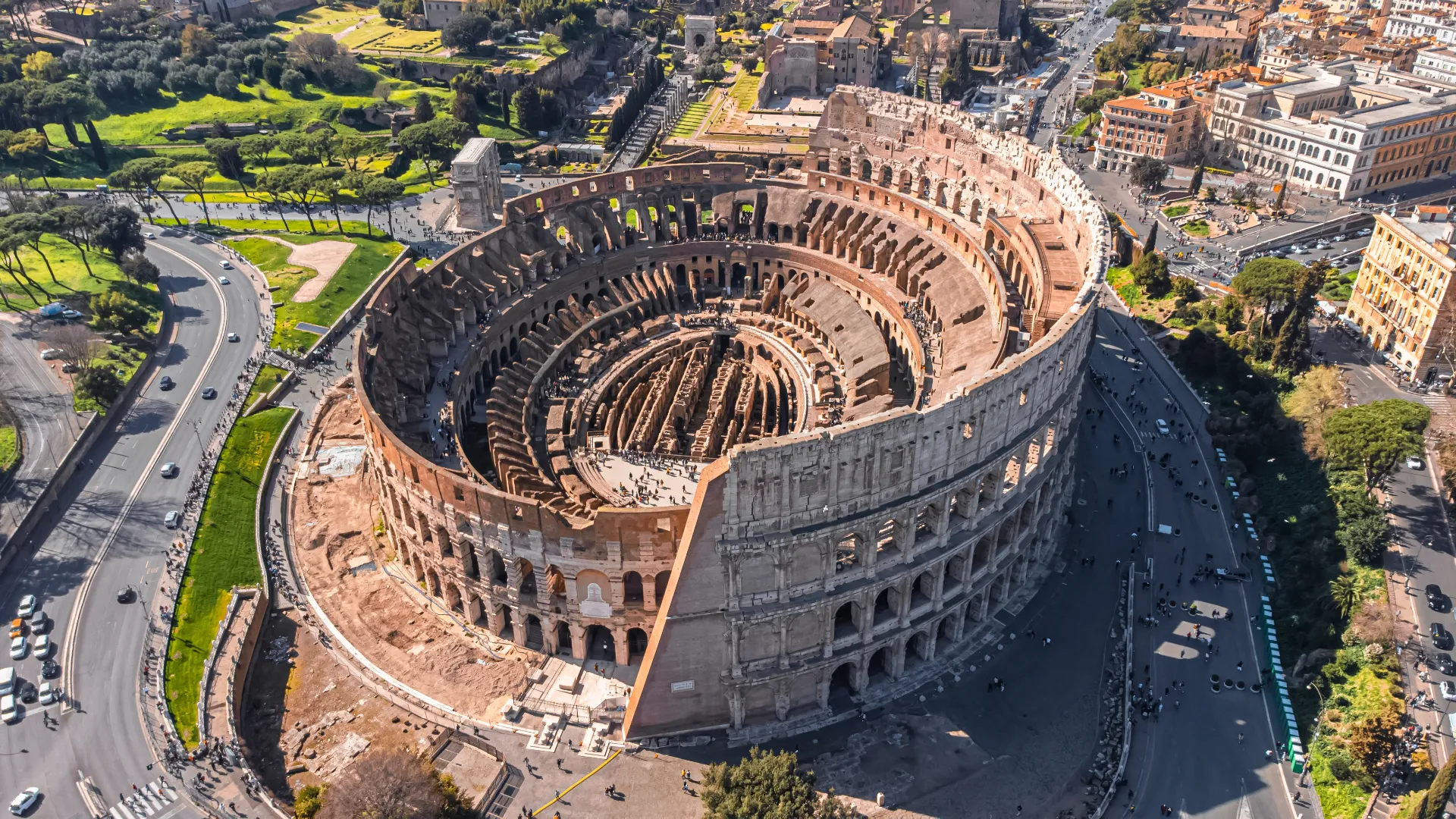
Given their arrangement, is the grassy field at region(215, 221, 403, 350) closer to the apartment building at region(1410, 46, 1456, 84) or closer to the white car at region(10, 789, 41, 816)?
the white car at region(10, 789, 41, 816)

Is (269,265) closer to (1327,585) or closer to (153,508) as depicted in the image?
(153,508)

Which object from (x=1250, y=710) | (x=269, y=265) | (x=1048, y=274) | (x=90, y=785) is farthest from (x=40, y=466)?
(x=1250, y=710)

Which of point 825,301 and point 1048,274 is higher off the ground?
point 1048,274

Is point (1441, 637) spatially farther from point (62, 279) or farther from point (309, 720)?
point (62, 279)

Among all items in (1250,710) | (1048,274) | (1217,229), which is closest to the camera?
(1250,710)

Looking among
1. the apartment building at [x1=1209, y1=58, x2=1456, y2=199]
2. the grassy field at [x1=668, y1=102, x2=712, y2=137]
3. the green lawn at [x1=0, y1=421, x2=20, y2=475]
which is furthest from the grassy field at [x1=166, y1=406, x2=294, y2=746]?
the apartment building at [x1=1209, y1=58, x2=1456, y2=199]

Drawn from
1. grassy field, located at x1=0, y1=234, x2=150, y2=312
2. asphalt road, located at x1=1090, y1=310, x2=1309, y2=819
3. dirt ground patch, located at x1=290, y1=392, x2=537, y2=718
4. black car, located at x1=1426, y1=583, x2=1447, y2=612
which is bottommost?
asphalt road, located at x1=1090, y1=310, x2=1309, y2=819

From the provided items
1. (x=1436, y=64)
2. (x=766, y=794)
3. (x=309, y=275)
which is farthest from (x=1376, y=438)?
(x=1436, y=64)
